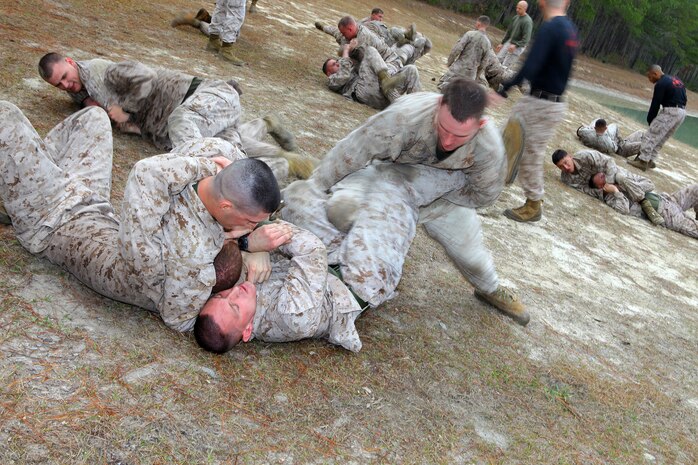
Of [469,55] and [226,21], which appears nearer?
[226,21]

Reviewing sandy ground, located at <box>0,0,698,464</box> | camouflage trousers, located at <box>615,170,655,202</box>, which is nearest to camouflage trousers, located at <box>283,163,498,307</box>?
sandy ground, located at <box>0,0,698,464</box>

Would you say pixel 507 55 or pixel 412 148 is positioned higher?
pixel 412 148

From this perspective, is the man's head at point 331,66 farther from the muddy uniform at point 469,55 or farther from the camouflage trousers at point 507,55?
the camouflage trousers at point 507,55

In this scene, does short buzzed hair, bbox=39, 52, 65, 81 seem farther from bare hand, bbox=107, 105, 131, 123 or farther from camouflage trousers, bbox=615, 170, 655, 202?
camouflage trousers, bbox=615, 170, 655, 202

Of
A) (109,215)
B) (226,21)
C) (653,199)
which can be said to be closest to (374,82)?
(226,21)

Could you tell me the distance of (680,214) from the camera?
7.47 meters

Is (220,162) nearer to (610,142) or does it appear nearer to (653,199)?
(653,199)

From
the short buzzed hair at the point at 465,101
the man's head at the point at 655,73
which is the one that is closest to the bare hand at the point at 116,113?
the short buzzed hair at the point at 465,101

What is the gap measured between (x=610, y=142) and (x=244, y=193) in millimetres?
9691

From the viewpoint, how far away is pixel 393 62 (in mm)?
8758

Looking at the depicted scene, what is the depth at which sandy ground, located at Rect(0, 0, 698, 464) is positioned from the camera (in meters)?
2.25

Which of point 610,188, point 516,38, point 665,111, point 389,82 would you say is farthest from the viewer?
point 516,38

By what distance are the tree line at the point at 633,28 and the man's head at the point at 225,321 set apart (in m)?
36.6

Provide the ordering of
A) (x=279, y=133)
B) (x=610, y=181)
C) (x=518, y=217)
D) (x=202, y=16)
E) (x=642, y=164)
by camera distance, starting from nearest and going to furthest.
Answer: (x=279, y=133), (x=518, y=217), (x=610, y=181), (x=202, y=16), (x=642, y=164)
